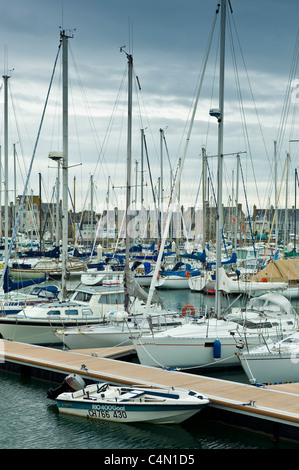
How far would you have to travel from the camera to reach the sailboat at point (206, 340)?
19.6 metres

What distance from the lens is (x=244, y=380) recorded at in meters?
20.1

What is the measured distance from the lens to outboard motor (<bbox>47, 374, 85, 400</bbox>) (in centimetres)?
1712

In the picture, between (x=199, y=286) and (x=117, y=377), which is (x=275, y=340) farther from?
(x=199, y=286)

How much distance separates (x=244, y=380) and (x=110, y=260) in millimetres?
33398

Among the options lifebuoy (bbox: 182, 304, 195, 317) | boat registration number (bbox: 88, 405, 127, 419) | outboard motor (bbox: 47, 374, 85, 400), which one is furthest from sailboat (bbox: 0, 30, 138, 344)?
boat registration number (bbox: 88, 405, 127, 419)

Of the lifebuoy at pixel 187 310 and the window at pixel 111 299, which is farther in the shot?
the window at pixel 111 299

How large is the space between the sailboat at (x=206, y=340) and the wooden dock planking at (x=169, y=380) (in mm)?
777

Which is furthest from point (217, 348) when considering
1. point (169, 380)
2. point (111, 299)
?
point (111, 299)

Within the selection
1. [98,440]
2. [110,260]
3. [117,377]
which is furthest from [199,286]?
[98,440]

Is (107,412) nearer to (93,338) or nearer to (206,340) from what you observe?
(206,340)

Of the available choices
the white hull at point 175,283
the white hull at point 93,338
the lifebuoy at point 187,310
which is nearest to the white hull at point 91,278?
the white hull at point 175,283

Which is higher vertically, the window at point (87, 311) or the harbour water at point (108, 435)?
the window at point (87, 311)

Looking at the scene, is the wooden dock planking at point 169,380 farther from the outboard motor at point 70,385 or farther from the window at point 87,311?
the window at point 87,311

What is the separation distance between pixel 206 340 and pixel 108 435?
579 centimetres
